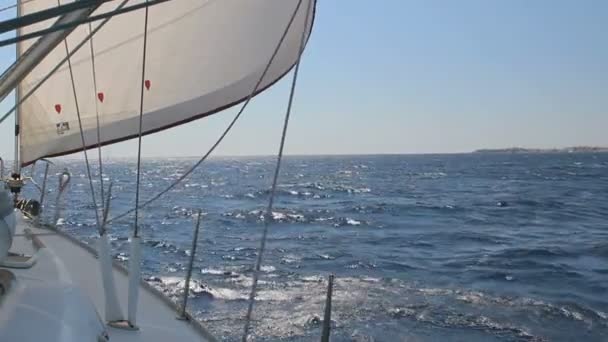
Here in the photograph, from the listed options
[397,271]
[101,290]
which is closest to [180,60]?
[101,290]

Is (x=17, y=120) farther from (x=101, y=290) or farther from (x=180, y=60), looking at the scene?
(x=180, y=60)

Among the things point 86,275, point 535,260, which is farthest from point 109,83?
point 535,260

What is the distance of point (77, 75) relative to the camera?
433 cm

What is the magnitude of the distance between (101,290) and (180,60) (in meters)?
1.71

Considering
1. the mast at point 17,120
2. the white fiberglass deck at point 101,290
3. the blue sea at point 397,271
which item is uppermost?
the mast at point 17,120

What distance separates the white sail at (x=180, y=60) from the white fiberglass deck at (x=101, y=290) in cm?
95

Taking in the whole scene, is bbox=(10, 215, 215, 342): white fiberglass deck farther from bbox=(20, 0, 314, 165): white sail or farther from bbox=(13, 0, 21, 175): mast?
bbox=(20, 0, 314, 165): white sail

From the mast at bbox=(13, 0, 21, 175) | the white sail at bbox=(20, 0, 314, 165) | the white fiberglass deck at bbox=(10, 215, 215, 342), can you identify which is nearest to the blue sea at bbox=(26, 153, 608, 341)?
the mast at bbox=(13, 0, 21, 175)

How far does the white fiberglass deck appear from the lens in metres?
3.24

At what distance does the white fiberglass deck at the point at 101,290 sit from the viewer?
10.6 ft

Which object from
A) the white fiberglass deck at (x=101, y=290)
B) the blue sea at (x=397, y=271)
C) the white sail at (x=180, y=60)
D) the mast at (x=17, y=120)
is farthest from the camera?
the blue sea at (x=397, y=271)

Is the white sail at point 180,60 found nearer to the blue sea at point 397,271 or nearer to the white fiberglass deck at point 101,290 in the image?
the white fiberglass deck at point 101,290

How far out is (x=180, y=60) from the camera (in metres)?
3.71

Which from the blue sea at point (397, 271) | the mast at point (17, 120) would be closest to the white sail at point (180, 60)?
the mast at point (17, 120)
